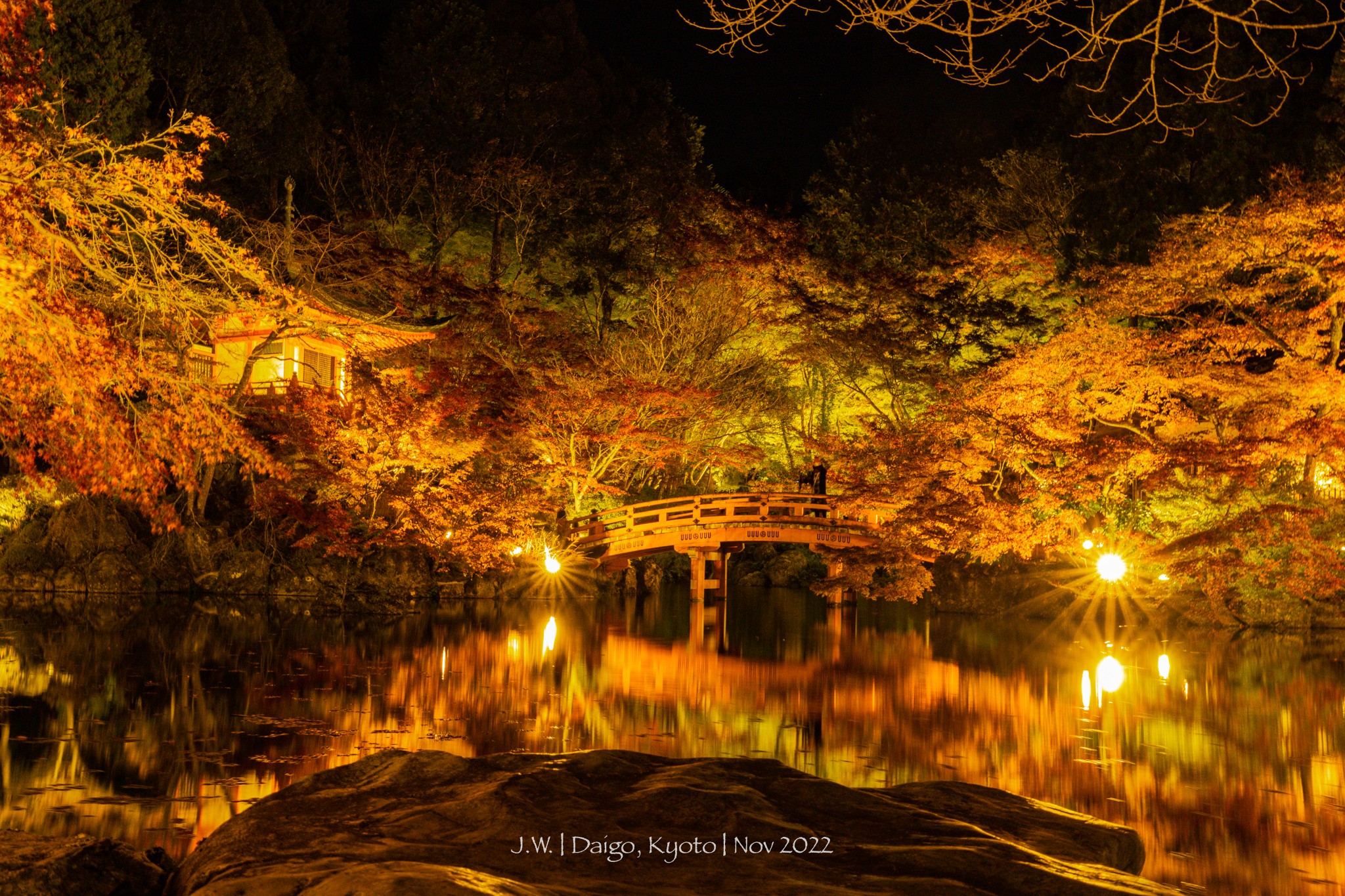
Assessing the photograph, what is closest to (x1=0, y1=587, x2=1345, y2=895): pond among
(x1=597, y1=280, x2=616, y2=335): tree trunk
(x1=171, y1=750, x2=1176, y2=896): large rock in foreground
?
(x1=171, y1=750, x2=1176, y2=896): large rock in foreground

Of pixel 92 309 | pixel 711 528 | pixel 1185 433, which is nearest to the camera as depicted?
pixel 92 309

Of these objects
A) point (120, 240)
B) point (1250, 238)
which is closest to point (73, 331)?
point (120, 240)

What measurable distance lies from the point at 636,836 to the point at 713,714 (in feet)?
17.5

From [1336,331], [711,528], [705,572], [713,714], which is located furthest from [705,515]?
[713,714]

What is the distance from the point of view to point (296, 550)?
17.8 meters

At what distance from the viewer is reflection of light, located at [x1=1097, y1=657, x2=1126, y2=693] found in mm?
11361

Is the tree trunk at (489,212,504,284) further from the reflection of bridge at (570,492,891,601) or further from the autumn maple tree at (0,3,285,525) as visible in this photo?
the autumn maple tree at (0,3,285,525)

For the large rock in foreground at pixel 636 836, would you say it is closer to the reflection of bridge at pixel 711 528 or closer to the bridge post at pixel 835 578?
the bridge post at pixel 835 578

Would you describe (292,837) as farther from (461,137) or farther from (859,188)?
(859,188)

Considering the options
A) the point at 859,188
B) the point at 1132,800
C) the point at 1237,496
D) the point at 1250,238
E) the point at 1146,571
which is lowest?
the point at 1132,800

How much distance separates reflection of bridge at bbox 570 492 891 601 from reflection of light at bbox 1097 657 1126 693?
625 centimetres

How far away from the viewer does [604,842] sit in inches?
161

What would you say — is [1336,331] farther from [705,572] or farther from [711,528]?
[705,572]

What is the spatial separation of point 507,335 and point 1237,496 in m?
13.1
